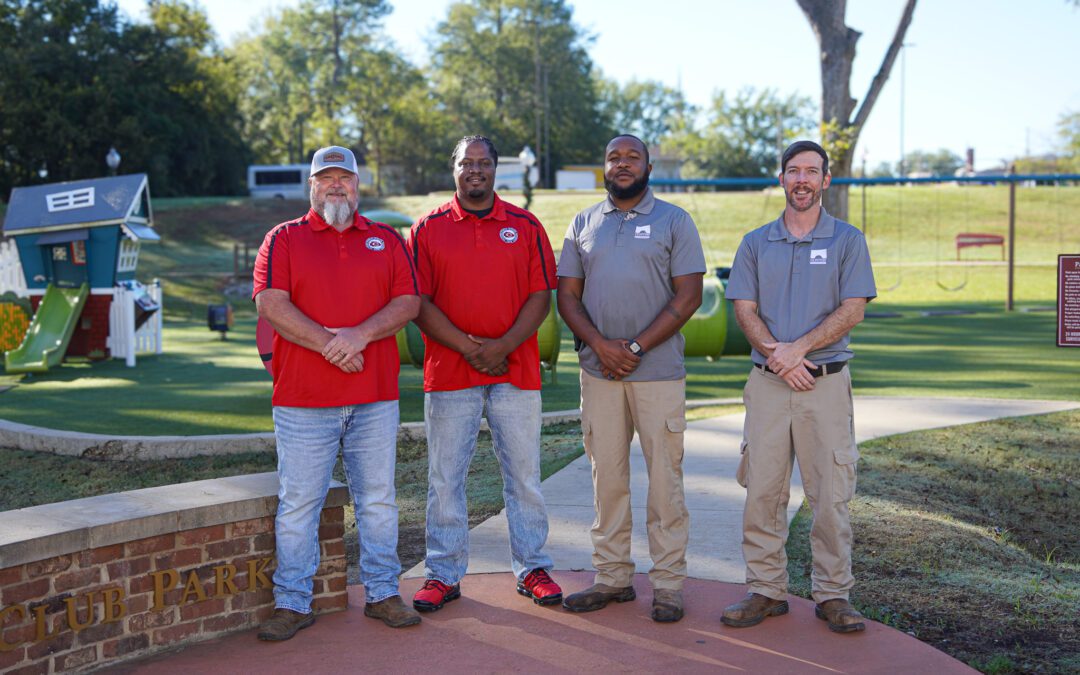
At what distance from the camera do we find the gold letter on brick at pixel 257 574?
4.55 metres

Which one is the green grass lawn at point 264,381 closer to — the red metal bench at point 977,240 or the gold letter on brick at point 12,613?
the gold letter on brick at point 12,613

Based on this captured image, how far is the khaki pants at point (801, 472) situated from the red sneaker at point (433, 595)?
51.5 inches

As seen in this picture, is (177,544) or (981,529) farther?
(981,529)

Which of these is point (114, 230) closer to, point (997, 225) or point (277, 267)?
point (277, 267)

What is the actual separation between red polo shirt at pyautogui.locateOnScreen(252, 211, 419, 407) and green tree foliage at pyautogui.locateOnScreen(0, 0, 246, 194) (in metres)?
49.2

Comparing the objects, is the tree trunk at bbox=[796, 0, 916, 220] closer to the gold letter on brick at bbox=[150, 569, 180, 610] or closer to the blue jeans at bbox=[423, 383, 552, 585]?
the blue jeans at bbox=[423, 383, 552, 585]

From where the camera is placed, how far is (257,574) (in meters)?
4.57

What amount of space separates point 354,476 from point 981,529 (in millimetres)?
3737

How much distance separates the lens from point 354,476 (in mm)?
4734

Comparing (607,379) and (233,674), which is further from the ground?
(607,379)

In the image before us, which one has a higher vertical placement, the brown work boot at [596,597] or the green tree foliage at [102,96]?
the green tree foliage at [102,96]

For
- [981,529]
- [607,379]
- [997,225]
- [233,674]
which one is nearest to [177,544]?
[233,674]

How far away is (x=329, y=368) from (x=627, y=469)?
143 centimetres

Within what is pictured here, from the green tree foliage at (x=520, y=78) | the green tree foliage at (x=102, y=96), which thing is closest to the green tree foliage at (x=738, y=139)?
the green tree foliage at (x=520, y=78)
